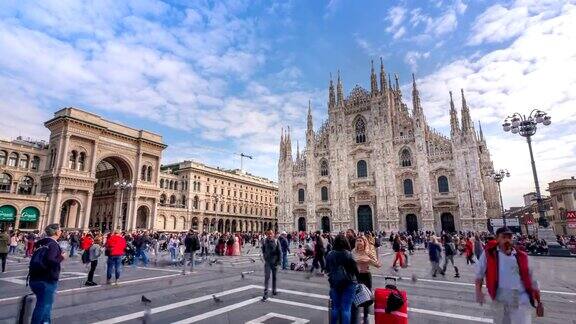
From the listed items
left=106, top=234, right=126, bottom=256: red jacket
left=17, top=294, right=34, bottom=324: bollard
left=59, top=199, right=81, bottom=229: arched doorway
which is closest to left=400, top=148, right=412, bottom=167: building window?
left=106, top=234, right=126, bottom=256: red jacket

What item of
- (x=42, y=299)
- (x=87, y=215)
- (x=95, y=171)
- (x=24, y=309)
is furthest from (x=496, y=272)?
(x=95, y=171)

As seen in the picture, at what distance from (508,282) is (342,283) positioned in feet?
6.53

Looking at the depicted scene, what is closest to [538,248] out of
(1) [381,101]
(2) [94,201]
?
(1) [381,101]

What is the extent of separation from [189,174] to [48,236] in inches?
2013

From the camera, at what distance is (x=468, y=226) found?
34.8m

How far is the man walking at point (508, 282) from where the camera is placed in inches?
134

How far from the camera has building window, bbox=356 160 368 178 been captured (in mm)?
43406

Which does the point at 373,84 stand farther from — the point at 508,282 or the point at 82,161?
the point at 508,282

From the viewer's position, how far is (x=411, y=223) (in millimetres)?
39312

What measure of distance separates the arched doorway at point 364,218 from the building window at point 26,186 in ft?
138

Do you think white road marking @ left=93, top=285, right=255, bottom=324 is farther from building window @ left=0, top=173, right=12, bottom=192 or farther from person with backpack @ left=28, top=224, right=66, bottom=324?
building window @ left=0, top=173, right=12, bottom=192

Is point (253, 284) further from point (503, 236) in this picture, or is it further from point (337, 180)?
point (337, 180)

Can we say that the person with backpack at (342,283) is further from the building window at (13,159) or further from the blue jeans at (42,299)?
the building window at (13,159)

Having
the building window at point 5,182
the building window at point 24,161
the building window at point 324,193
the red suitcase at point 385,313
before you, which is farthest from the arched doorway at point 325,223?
the red suitcase at point 385,313
